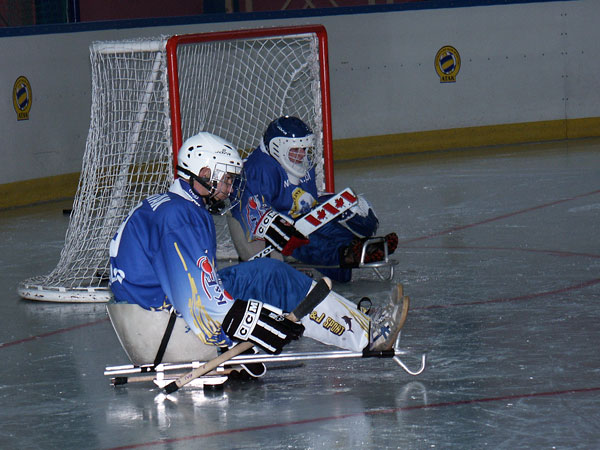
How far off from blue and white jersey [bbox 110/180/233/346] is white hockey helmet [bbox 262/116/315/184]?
214 centimetres

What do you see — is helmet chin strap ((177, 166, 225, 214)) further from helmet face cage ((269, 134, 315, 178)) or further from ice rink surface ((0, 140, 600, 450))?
helmet face cage ((269, 134, 315, 178))

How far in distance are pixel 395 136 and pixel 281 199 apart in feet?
19.9

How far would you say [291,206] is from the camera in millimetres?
6285

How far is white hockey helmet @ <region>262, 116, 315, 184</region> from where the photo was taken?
6137 mm

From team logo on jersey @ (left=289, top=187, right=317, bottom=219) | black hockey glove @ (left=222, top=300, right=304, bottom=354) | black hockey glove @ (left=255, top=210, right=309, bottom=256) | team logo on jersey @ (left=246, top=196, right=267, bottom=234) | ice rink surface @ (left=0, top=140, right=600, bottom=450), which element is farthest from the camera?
team logo on jersey @ (left=289, top=187, right=317, bottom=219)

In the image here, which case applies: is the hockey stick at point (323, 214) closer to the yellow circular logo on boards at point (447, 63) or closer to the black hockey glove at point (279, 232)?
the black hockey glove at point (279, 232)

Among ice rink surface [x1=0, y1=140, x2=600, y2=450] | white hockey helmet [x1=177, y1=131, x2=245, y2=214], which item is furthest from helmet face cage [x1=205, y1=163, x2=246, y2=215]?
ice rink surface [x1=0, y1=140, x2=600, y2=450]

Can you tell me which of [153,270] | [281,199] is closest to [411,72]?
[281,199]

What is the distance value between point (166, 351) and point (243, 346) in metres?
0.37

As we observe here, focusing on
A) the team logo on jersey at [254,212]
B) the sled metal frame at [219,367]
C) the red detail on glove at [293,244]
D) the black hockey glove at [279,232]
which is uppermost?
the team logo on jersey at [254,212]

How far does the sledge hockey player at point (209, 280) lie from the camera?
150 inches

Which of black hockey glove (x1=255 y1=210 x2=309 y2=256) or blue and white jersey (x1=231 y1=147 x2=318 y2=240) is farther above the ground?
blue and white jersey (x1=231 y1=147 x2=318 y2=240)

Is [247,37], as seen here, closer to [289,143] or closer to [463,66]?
[289,143]

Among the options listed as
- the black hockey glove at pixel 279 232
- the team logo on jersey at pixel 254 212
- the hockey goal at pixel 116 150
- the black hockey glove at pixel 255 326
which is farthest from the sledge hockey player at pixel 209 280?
the hockey goal at pixel 116 150
